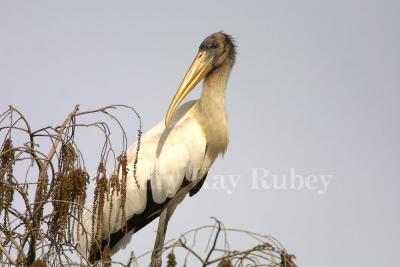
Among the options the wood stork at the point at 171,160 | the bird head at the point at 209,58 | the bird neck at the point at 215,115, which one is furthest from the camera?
the bird head at the point at 209,58

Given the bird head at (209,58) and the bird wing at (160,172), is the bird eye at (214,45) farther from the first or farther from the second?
the bird wing at (160,172)

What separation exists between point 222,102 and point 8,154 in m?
4.19

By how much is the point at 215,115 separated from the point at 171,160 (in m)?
0.69

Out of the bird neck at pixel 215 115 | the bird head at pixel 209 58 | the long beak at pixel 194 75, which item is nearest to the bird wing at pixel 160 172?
the bird neck at pixel 215 115

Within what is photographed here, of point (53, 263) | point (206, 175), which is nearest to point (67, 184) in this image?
point (53, 263)

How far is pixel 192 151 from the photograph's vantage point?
23.5 feet

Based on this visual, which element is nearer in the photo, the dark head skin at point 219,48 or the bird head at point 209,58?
the bird head at point 209,58

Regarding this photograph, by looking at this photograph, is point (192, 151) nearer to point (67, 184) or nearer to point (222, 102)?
point (222, 102)

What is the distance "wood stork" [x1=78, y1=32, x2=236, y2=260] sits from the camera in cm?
713

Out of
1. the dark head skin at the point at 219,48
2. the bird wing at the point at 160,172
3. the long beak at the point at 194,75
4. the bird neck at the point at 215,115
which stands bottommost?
the bird wing at the point at 160,172

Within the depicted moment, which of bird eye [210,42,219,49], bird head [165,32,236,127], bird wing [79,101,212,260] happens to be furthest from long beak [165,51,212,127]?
bird wing [79,101,212,260]

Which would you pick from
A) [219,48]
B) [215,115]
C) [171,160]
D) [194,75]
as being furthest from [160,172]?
[219,48]

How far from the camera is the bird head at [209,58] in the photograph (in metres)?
7.52

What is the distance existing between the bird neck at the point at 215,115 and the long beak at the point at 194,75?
0.14 metres
